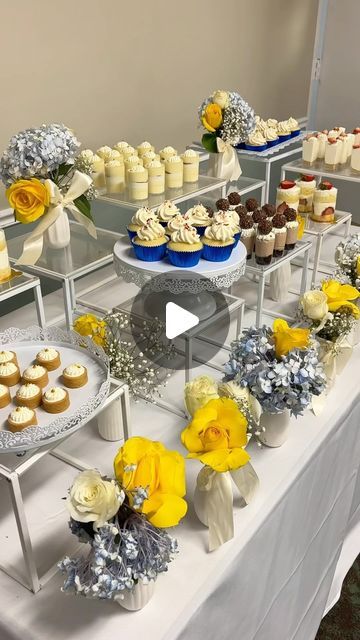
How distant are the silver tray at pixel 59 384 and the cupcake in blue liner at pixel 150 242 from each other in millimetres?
423

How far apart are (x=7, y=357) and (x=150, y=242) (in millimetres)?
544

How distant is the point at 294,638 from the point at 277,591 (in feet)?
0.87

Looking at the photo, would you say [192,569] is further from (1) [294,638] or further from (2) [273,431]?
(1) [294,638]

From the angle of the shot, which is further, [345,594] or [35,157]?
[345,594]

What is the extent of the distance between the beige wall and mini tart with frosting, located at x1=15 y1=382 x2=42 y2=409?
1.28m

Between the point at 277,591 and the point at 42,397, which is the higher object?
the point at 42,397

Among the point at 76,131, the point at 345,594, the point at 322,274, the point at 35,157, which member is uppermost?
the point at 35,157

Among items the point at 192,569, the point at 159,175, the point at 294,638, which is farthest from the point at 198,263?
the point at 294,638

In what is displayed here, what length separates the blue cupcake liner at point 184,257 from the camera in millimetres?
1351

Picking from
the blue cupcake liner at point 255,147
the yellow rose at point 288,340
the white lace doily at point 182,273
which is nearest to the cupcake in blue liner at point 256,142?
the blue cupcake liner at point 255,147

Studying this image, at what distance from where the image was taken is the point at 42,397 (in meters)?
0.88

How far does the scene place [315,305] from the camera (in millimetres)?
1223

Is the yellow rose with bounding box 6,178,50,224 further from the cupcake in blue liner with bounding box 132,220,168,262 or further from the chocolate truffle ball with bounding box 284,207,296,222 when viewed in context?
the chocolate truffle ball with bounding box 284,207,296,222
